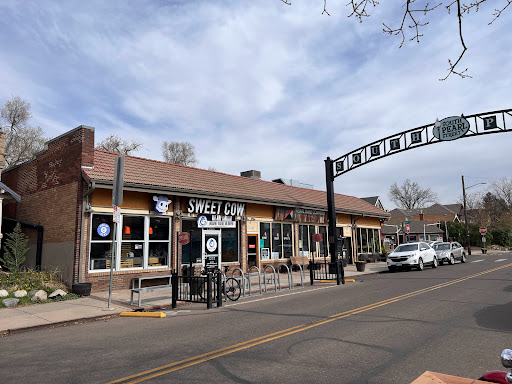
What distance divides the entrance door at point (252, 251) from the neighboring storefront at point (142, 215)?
0.18ft

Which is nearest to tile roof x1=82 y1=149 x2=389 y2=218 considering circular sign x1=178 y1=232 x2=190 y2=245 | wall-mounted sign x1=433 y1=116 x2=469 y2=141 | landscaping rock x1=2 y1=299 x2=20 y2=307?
circular sign x1=178 y1=232 x2=190 y2=245

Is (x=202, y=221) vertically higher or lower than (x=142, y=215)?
lower

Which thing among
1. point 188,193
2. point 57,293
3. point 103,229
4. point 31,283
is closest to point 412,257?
→ point 188,193

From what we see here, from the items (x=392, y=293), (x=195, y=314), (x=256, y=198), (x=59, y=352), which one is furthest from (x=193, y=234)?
(x=59, y=352)

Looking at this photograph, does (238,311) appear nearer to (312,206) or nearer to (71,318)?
(71,318)

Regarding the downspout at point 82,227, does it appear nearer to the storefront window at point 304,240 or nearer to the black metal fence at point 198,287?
the black metal fence at point 198,287

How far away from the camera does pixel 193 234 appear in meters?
17.7

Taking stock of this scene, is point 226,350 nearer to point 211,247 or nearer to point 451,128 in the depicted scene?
point 211,247

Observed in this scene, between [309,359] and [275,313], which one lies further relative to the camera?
[275,313]

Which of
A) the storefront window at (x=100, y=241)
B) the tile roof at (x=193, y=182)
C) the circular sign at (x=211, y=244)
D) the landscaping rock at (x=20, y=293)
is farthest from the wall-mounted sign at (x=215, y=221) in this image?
the landscaping rock at (x=20, y=293)

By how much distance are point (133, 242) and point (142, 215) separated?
3.74ft

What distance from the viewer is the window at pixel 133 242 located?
14367 mm

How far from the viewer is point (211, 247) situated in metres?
18.3

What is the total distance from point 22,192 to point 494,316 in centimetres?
1936
